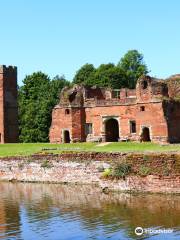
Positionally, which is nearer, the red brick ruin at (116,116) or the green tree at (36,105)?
the red brick ruin at (116,116)

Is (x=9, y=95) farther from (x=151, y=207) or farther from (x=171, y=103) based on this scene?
(x=151, y=207)

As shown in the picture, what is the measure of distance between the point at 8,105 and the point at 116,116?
1540cm

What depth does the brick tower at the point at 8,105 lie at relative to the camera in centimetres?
5691

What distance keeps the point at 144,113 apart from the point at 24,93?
34.3 metres

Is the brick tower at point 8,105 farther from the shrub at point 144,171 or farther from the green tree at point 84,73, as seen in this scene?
the shrub at point 144,171

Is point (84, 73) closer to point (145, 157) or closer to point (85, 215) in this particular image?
point (145, 157)

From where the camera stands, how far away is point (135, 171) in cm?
2334

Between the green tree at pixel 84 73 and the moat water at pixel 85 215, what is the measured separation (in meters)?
62.1

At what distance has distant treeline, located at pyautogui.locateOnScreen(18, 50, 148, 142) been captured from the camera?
6569cm

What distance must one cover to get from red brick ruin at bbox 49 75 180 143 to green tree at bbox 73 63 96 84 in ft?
112

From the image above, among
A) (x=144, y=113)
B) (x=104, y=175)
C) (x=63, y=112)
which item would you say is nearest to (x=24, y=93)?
(x=63, y=112)

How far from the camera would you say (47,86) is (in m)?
71.8

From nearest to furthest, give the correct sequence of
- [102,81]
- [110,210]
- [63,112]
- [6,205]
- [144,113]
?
[110,210], [6,205], [144,113], [63,112], [102,81]

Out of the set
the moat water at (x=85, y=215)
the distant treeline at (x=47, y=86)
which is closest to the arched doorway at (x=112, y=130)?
the distant treeline at (x=47, y=86)
